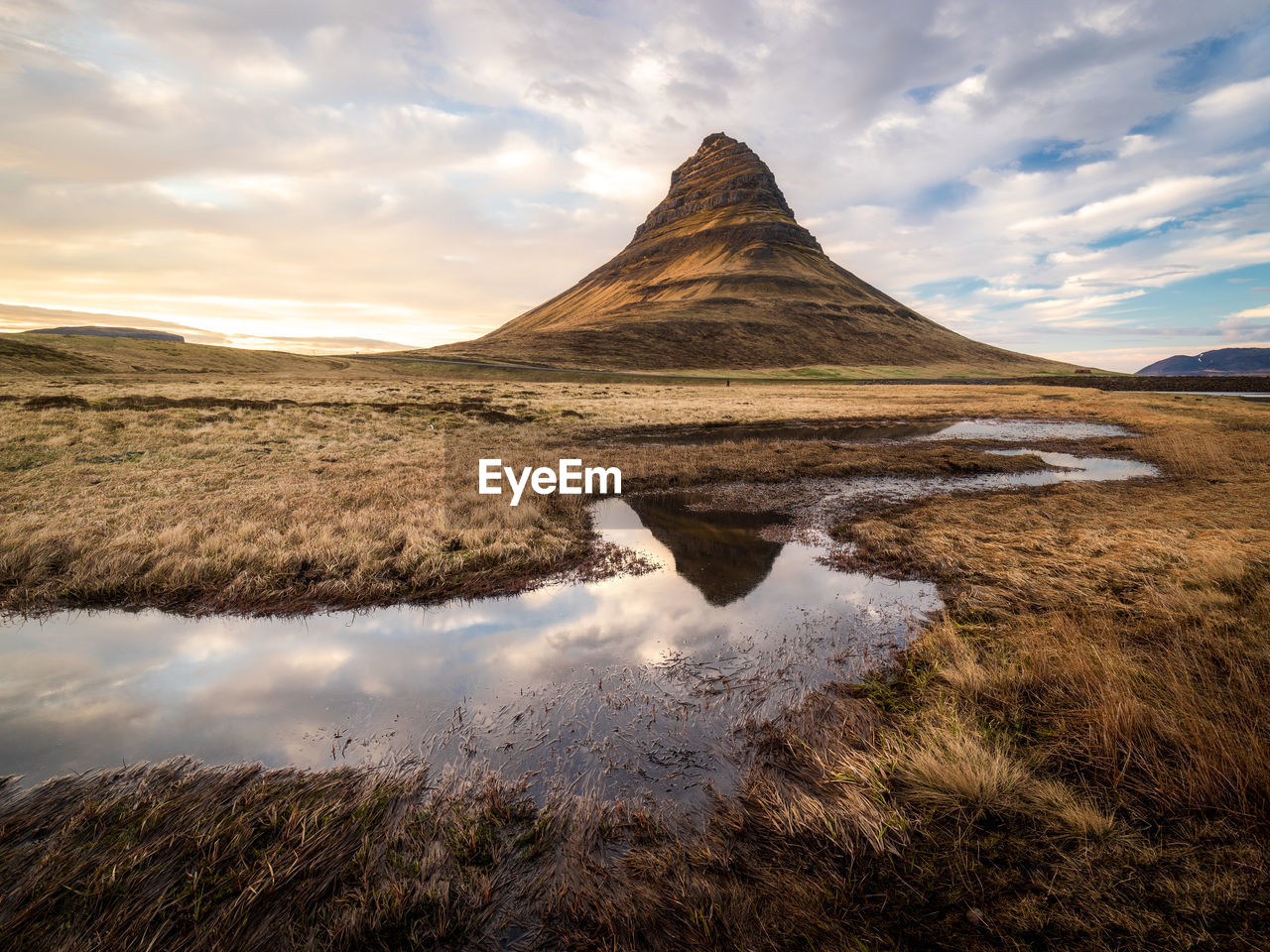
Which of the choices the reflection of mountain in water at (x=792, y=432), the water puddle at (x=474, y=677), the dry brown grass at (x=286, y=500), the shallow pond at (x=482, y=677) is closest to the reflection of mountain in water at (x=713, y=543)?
the shallow pond at (x=482, y=677)

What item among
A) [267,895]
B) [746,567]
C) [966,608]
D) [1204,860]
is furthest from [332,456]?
[1204,860]

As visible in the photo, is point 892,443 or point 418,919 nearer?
point 418,919

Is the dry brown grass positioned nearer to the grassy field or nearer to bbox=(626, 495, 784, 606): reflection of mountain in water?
the grassy field

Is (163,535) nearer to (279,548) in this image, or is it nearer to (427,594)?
(279,548)

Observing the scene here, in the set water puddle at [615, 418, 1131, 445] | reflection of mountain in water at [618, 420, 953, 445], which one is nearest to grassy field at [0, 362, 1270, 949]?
reflection of mountain in water at [618, 420, 953, 445]

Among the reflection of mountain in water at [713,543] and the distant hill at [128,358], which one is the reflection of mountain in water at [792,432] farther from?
the distant hill at [128,358]

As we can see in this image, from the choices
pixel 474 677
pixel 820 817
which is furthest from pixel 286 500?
pixel 820 817

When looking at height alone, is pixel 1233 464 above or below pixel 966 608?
above
